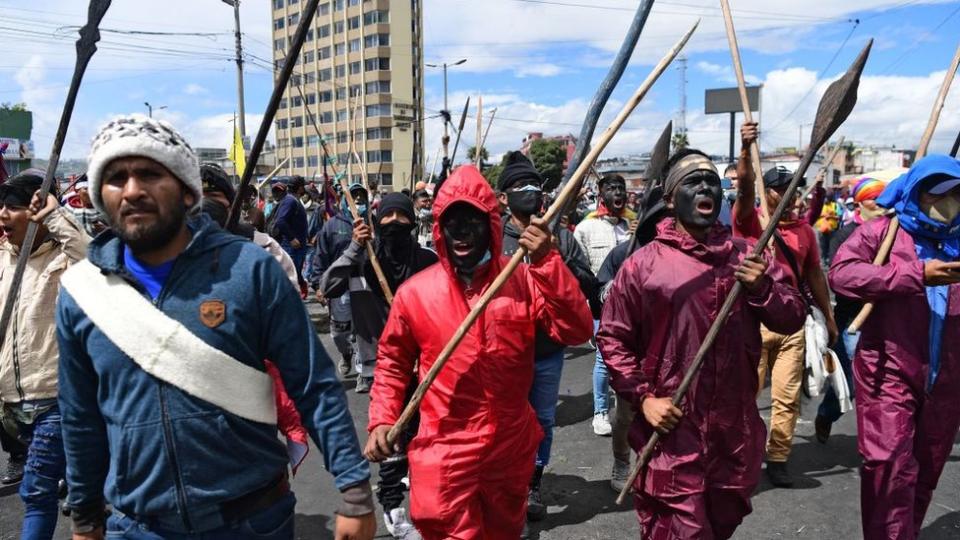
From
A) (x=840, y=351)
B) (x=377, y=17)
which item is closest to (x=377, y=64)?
(x=377, y=17)

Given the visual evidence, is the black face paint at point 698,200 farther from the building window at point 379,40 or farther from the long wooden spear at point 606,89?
the building window at point 379,40

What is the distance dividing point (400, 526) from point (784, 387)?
9.00 feet

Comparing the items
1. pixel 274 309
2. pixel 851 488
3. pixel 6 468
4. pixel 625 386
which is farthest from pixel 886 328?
pixel 6 468

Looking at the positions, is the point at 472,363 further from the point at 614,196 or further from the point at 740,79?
the point at 614,196

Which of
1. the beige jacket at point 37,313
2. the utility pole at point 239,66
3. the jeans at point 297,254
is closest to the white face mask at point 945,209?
the beige jacket at point 37,313

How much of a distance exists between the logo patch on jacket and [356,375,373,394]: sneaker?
4.78 metres

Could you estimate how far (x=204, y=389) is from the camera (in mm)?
1950

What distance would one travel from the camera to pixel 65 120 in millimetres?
3391

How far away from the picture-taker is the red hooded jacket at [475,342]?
9.18 ft

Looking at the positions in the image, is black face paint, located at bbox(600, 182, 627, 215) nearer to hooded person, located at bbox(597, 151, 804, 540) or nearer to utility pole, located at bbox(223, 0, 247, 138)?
hooded person, located at bbox(597, 151, 804, 540)

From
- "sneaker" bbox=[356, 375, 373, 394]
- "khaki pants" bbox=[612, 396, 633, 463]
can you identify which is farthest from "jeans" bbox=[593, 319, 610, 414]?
"sneaker" bbox=[356, 375, 373, 394]

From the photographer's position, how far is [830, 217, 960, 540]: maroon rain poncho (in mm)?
3326

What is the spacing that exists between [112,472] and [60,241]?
210cm

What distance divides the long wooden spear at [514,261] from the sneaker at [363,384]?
4.09 m
